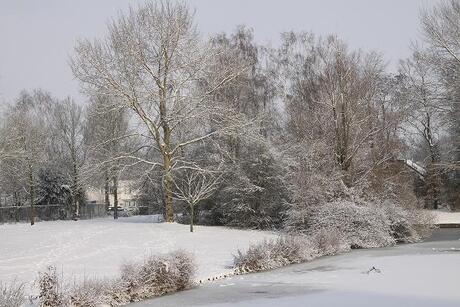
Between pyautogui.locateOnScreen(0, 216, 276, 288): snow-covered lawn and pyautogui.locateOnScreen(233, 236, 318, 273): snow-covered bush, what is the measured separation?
25.0 inches

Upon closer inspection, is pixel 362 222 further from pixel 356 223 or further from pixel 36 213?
pixel 36 213

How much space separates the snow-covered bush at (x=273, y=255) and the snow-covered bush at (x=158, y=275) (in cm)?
310

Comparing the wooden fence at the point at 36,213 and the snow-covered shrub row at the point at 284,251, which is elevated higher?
the wooden fence at the point at 36,213

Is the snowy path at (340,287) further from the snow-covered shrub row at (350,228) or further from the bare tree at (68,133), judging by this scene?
the bare tree at (68,133)

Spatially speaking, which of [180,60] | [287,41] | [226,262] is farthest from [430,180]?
[226,262]

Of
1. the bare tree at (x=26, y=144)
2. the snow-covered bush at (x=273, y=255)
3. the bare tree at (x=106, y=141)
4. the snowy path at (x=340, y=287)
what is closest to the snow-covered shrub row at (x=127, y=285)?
the snowy path at (x=340, y=287)

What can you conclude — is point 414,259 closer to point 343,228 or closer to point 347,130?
point 343,228

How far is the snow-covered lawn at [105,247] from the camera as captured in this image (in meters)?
17.0

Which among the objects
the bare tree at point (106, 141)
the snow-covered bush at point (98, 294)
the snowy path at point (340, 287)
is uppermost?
the bare tree at point (106, 141)

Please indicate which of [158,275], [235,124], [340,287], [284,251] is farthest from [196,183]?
[340,287]

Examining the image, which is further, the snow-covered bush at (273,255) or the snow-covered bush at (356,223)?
the snow-covered bush at (356,223)

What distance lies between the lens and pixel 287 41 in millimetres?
45969

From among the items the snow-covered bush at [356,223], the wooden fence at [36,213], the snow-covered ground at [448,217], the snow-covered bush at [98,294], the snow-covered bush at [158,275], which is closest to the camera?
the snow-covered bush at [98,294]

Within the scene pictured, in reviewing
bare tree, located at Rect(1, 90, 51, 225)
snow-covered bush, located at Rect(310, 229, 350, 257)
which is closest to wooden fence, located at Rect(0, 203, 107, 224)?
bare tree, located at Rect(1, 90, 51, 225)
